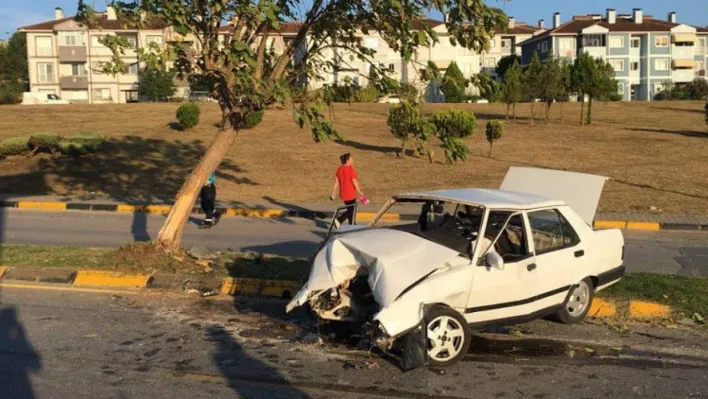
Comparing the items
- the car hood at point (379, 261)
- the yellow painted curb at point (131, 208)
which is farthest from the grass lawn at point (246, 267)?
the yellow painted curb at point (131, 208)

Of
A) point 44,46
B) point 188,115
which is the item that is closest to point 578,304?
point 188,115

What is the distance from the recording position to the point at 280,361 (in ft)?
20.0

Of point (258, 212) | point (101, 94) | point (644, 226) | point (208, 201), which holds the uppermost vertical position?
point (101, 94)

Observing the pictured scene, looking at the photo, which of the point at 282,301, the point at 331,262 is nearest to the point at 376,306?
the point at 331,262

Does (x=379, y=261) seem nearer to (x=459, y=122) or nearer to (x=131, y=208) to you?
(x=131, y=208)

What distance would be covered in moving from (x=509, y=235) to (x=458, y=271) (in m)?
0.99

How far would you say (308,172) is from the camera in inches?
993

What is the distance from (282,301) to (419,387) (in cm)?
328

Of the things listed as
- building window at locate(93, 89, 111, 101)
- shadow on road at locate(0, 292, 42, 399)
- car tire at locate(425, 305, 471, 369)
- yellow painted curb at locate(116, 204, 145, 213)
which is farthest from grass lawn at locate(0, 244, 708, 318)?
building window at locate(93, 89, 111, 101)

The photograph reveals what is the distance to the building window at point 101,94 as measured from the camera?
271 feet

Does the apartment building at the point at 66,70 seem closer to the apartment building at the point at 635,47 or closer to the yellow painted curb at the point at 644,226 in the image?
the apartment building at the point at 635,47

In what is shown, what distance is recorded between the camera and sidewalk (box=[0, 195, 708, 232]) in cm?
1634

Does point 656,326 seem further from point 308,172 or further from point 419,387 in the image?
point 308,172

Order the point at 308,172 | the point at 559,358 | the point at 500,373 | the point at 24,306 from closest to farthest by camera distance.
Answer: the point at 500,373 → the point at 559,358 → the point at 24,306 → the point at 308,172
